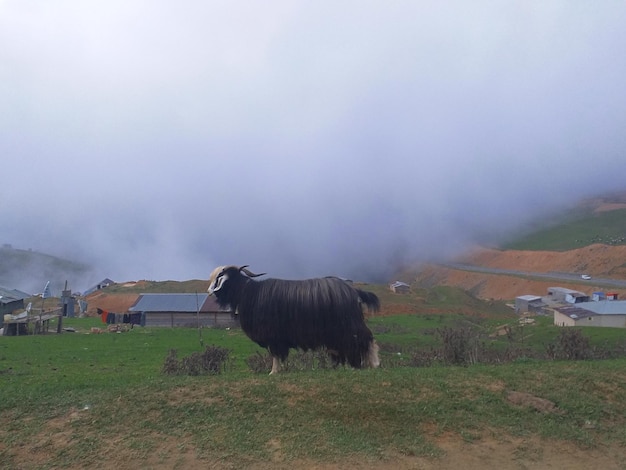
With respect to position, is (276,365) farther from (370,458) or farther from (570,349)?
(570,349)

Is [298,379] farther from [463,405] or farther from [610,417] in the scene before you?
[610,417]

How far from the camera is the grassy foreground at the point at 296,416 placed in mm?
7652

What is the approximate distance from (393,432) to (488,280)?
3554 inches

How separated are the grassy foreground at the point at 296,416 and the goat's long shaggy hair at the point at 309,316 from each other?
37.0 inches

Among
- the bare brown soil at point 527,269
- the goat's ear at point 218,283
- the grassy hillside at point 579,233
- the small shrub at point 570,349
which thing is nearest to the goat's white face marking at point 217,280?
the goat's ear at point 218,283

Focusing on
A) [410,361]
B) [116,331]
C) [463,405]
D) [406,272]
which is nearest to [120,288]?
[116,331]

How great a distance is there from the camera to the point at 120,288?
91.0 m

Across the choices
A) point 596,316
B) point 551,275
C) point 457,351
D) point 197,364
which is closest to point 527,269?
point 551,275

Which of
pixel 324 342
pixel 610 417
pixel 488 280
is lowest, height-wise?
pixel 610 417

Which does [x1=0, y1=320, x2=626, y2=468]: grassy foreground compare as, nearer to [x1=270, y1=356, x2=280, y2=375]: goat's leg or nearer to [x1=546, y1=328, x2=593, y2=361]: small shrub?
[x1=270, y1=356, x2=280, y2=375]: goat's leg

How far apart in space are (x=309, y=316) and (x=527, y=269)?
323 feet

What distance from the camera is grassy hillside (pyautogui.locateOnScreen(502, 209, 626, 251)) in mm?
108062

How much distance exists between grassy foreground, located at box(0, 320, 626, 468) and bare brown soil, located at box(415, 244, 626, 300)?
222ft

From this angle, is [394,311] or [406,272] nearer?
[394,311]
